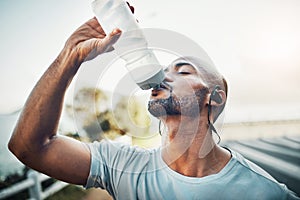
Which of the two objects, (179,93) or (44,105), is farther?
(179,93)

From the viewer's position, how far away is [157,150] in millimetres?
1292

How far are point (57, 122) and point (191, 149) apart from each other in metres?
0.56

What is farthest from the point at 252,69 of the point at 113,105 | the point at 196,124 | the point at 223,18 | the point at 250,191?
the point at 113,105

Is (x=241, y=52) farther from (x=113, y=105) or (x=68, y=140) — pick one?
(x=68, y=140)

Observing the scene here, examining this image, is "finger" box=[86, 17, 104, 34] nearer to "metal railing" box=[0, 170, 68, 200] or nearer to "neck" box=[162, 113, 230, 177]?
"neck" box=[162, 113, 230, 177]

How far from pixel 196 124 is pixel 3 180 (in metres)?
0.95

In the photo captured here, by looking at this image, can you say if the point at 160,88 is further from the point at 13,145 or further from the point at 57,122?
the point at 13,145

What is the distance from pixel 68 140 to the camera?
115 centimetres

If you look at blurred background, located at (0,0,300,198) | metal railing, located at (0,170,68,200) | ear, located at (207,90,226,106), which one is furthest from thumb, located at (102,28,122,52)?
metal railing, located at (0,170,68,200)

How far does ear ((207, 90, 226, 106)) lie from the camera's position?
4.29ft

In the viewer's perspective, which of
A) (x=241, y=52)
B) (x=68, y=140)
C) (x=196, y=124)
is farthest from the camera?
(x=241, y=52)

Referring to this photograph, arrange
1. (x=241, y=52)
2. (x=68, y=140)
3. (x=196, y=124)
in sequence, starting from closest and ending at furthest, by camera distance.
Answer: (x=68, y=140), (x=196, y=124), (x=241, y=52)

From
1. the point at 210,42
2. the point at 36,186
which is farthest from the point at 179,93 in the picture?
the point at 36,186

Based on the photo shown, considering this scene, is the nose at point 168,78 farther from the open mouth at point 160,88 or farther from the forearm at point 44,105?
the forearm at point 44,105
